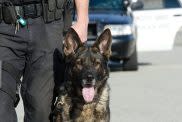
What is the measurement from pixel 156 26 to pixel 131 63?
154cm

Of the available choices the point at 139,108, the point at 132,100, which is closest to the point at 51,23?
the point at 139,108

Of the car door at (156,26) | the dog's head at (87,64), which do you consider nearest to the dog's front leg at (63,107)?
the dog's head at (87,64)

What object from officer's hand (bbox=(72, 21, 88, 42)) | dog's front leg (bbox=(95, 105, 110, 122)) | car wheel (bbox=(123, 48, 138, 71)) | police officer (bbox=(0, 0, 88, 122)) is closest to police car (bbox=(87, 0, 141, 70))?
car wheel (bbox=(123, 48, 138, 71))

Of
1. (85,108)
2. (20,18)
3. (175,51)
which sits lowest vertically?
(175,51)

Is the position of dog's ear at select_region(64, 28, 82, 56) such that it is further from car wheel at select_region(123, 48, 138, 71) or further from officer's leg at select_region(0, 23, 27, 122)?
car wheel at select_region(123, 48, 138, 71)

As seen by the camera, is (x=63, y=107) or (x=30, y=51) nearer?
(x=30, y=51)

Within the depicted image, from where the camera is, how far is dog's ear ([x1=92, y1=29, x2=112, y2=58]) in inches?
235

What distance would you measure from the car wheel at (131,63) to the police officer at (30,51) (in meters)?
9.53

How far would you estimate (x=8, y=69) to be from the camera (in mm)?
5645

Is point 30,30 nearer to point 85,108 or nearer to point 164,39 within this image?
point 85,108

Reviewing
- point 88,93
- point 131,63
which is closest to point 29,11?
point 88,93

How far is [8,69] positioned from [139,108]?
16.2 feet

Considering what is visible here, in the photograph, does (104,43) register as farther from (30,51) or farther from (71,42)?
(30,51)

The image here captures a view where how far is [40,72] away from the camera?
5.76m
